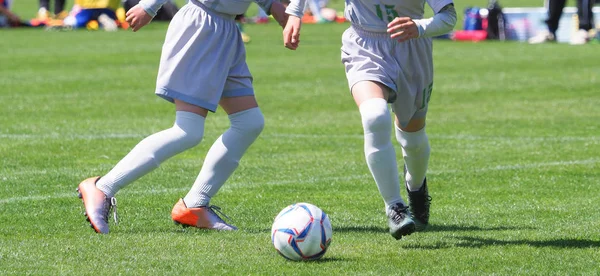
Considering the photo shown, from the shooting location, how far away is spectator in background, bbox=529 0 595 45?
22750mm

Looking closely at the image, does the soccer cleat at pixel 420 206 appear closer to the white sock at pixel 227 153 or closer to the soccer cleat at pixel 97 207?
the white sock at pixel 227 153

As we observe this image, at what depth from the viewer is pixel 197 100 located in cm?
644

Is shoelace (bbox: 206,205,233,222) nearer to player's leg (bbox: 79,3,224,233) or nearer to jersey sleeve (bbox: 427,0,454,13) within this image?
player's leg (bbox: 79,3,224,233)

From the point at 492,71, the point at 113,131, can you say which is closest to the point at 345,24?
the point at 492,71

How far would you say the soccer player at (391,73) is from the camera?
6.08 metres

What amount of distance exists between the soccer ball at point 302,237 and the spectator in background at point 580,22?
58.5ft

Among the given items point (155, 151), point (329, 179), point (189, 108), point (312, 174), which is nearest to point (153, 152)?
point (155, 151)

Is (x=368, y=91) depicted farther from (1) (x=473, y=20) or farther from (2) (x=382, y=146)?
(1) (x=473, y=20)

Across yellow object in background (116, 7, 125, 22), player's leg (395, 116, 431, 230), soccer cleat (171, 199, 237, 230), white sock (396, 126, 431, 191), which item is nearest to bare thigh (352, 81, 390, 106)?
player's leg (395, 116, 431, 230)

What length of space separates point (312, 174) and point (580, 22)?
51.7ft

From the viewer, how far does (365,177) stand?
888cm

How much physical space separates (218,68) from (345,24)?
77.1ft

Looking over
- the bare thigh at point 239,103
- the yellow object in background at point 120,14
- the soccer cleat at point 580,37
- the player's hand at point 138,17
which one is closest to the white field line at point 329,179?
the bare thigh at point 239,103

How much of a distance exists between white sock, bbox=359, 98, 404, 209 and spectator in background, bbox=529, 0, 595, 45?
1732cm
